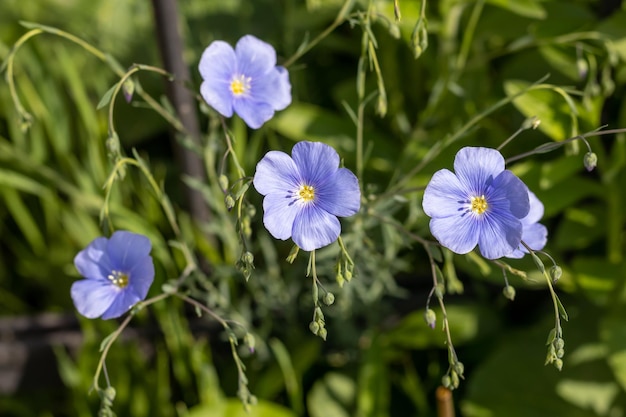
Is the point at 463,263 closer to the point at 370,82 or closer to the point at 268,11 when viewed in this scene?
the point at 370,82

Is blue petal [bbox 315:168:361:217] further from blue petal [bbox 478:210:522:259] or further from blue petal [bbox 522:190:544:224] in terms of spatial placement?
blue petal [bbox 522:190:544:224]

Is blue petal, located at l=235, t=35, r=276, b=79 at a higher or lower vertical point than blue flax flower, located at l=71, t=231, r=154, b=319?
higher

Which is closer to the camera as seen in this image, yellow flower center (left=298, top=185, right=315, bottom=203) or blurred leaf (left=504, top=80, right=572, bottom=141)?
yellow flower center (left=298, top=185, right=315, bottom=203)

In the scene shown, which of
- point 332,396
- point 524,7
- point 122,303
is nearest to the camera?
point 122,303

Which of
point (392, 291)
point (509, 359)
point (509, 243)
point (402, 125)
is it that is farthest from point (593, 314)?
point (509, 243)


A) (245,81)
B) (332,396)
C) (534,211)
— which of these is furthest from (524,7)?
(332,396)

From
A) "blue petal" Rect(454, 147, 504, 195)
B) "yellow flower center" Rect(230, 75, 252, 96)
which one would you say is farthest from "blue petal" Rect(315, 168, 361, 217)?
"yellow flower center" Rect(230, 75, 252, 96)

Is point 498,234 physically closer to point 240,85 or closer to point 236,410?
point 240,85
